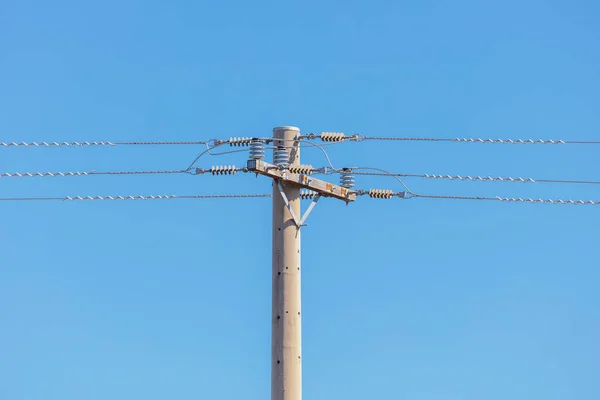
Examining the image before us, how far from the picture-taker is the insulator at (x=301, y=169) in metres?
23.9

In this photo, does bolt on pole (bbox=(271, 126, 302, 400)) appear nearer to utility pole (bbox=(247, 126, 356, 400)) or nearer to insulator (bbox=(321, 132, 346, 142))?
utility pole (bbox=(247, 126, 356, 400))

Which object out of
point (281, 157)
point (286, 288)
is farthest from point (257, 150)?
point (286, 288)

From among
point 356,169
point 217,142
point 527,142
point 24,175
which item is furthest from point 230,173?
point 527,142

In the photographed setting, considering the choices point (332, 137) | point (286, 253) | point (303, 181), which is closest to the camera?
point (286, 253)

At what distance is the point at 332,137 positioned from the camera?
24594mm

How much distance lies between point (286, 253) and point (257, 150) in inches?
77.4

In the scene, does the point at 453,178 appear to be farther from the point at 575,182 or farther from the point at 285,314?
the point at 285,314

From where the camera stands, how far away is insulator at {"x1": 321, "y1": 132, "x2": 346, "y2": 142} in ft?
80.1

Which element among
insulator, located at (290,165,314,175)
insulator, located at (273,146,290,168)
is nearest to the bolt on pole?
insulator, located at (273,146,290,168)

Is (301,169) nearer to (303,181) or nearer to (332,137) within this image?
(303,181)

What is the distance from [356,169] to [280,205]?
2.01m

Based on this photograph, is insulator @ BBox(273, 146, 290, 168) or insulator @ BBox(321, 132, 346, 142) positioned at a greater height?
insulator @ BBox(321, 132, 346, 142)

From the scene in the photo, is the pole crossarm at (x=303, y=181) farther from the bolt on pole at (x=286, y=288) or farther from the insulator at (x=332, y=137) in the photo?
the insulator at (x=332, y=137)

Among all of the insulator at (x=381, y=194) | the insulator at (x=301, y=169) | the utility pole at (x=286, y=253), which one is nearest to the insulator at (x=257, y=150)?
the utility pole at (x=286, y=253)
